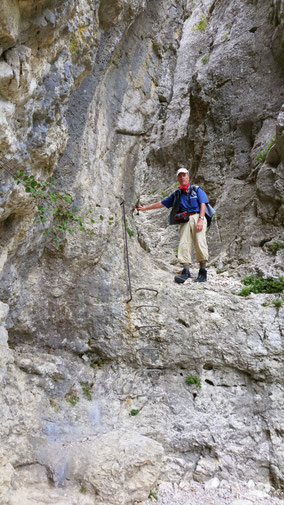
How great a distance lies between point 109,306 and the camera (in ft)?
20.7

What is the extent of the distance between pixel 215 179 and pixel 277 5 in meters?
4.61

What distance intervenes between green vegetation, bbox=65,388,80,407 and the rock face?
3cm

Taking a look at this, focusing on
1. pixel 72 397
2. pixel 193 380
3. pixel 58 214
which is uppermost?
pixel 58 214

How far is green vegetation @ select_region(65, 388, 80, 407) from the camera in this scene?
215 inches

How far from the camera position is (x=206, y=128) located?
12.2 m

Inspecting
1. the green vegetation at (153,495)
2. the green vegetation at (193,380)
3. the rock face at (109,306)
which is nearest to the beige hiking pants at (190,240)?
the rock face at (109,306)

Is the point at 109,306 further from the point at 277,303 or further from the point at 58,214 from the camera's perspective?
the point at 277,303

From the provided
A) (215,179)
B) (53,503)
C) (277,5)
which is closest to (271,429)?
(53,503)

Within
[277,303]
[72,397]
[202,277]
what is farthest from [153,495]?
[202,277]

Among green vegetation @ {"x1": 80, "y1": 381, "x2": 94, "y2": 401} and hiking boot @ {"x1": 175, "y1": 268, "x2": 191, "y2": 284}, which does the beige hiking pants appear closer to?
hiking boot @ {"x1": 175, "y1": 268, "x2": 191, "y2": 284}

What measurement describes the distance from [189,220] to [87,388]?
11.2 feet

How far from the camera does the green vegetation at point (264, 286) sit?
22.4 feet

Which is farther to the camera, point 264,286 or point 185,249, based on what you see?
point 185,249

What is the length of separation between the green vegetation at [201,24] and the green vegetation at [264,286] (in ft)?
41.4
